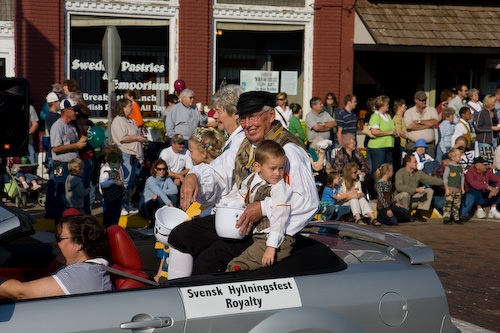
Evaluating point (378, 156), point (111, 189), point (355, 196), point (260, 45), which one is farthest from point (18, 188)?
point (260, 45)

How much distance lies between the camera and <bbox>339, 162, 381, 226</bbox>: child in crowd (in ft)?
40.2

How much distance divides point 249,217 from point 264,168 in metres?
0.30

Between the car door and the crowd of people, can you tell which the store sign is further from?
the car door

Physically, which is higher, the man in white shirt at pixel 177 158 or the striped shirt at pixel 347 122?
the striped shirt at pixel 347 122

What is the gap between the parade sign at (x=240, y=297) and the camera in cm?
384

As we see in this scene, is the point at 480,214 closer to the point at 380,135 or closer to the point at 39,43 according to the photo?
the point at 380,135

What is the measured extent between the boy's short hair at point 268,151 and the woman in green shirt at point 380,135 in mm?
9942

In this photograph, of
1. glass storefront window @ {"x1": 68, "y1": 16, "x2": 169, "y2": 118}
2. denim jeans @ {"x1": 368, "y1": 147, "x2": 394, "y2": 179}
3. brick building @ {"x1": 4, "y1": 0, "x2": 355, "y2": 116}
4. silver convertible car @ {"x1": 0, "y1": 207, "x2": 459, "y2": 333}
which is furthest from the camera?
glass storefront window @ {"x1": 68, "y1": 16, "x2": 169, "y2": 118}

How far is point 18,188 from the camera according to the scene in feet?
41.3

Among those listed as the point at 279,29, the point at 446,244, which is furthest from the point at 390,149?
the point at 279,29

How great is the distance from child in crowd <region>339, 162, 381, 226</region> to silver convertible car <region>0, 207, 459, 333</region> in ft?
24.5

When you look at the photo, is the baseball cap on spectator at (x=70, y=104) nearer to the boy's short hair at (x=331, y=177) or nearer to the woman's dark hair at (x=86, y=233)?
the boy's short hair at (x=331, y=177)

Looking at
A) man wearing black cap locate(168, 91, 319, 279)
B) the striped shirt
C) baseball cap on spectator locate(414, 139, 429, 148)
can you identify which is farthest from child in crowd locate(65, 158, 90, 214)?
baseball cap on spectator locate(414, 139, 429, 148)

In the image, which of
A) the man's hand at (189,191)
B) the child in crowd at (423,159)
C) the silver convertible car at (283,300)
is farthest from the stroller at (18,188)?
the silver convertible car at (283,300)
